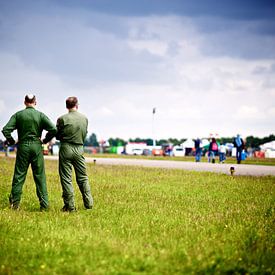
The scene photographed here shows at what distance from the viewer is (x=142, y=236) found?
6.43 m

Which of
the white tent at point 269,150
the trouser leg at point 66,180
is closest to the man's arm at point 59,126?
the trouser leg at point 66,180

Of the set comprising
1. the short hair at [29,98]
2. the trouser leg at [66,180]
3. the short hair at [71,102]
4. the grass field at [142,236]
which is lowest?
the grass field at [142,236]

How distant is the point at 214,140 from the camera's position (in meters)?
31.0

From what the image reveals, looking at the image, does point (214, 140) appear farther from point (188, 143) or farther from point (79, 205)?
point (188, 143)

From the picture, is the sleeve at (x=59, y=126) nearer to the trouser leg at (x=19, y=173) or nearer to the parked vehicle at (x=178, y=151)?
the trouser leg at (x=19, y=173)

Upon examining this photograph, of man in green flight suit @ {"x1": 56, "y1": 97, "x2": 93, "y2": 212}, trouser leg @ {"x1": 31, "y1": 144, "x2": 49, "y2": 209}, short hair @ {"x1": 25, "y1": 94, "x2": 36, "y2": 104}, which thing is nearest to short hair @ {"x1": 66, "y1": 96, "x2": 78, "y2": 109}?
man in green flight suit @ {"x1": 56, "y1": 97, "x2": 93, "y2": 212}

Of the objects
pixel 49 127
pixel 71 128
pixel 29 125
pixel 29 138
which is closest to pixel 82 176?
pixel 71 128

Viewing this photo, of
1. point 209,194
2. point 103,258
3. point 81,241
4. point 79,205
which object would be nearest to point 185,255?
point 103,258

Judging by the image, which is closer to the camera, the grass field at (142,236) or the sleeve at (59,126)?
the grass field at (142,236)

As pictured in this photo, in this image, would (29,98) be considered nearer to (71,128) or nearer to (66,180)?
(71,128)

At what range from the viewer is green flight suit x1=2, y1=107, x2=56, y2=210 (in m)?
8.73

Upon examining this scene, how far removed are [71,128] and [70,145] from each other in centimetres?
35

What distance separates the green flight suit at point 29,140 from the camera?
28.6 ft

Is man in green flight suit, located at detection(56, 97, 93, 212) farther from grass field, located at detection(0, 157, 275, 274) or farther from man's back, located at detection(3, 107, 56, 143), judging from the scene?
grass field, located at detection(0, 157, 275, 274)
